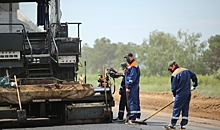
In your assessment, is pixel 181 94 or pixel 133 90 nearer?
pixel 181 94

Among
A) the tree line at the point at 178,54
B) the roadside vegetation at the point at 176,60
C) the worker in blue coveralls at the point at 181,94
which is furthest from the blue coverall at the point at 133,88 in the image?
the tree line at the point at 178,54

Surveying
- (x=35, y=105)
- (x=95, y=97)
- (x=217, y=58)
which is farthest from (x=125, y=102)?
(x=217, y=58)

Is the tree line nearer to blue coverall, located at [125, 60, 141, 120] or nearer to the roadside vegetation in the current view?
the roadside vegetation

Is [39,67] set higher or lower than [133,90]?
higher

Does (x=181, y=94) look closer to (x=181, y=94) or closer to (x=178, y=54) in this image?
(x=181, y=94)

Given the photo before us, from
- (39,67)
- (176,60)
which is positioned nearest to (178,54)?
(176,60)

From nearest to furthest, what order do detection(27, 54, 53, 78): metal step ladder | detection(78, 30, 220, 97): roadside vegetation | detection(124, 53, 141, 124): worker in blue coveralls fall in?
detection(124, 53, 141, 124): worker in blue coveralls → detection(27, 54, 53, 78): metal step ladder → detection(78, 30, 220, 97): roadside vegetation

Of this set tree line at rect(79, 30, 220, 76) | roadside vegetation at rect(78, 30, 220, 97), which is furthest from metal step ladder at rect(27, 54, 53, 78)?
tree line at rect(79, 30, 220, 76)

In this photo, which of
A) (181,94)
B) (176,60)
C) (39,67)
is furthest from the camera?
(176,60)

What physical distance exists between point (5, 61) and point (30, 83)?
94 cm

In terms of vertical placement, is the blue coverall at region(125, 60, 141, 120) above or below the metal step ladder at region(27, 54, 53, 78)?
below

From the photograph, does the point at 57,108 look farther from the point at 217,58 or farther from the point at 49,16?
the point at 217,58

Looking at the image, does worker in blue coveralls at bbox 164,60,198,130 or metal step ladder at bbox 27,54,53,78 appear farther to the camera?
metal step ladder at bbox 27,54,53,78

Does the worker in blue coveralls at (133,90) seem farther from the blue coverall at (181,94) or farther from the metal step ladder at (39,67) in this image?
the metal step ladder at (39,67)
